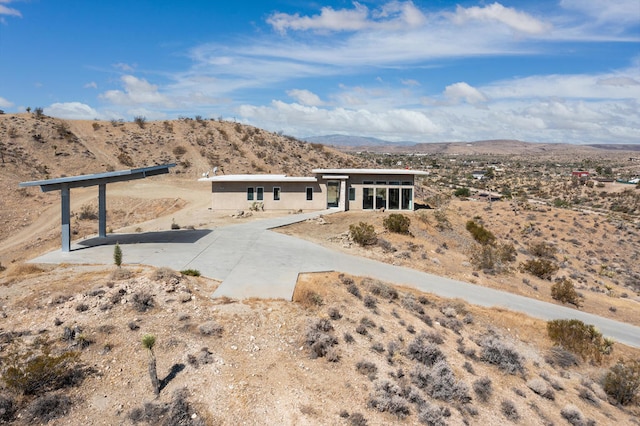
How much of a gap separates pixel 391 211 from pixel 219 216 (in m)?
13.1

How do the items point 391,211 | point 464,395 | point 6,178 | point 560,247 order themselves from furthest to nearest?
point 6,178, point 560,247, point 391,211, point 464,395

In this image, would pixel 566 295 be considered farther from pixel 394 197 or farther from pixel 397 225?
pixel 394 197

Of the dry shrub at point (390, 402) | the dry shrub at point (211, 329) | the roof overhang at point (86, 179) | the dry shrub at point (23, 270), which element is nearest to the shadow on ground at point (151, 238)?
the roof overhang at point (86, 179)

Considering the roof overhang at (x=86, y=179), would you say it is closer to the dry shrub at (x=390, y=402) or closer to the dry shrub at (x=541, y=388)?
the dry shrub at (x=390, y=402)

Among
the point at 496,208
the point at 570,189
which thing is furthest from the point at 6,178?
the point at 570,189

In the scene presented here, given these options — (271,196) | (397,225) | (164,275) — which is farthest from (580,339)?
(271,196)

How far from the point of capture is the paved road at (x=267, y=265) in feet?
52.1

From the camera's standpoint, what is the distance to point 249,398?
9141mm

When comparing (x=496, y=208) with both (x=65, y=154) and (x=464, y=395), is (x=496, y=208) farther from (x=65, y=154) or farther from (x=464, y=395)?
(x=65, y=154)

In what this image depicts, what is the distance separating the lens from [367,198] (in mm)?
33531

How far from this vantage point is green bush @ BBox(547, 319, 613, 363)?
48.4 feet

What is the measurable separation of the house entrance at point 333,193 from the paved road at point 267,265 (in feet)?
37.3

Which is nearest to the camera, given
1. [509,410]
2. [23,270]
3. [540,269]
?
[509,410]

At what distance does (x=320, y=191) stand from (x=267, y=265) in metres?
16.7
